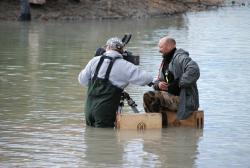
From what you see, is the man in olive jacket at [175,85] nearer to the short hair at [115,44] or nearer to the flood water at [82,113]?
the flood water at [82,113]

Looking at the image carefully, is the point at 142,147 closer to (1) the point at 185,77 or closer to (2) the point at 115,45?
(1) the point at 185,77

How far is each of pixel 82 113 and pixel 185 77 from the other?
7.63ft

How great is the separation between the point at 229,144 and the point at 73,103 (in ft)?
12.2

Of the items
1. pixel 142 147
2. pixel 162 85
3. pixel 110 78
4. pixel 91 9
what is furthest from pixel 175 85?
pixel 91 9

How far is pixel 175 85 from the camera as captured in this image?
33.9ft

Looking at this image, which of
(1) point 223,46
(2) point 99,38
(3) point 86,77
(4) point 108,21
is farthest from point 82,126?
(4) point 108,21

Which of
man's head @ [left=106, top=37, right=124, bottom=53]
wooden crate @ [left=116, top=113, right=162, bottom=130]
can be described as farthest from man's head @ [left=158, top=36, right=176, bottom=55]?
wooden crate @ [left=116, top=113, right=162, bottom=130]

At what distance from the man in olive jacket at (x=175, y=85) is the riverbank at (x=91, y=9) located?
1033 inches

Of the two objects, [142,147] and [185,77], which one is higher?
[185,77]

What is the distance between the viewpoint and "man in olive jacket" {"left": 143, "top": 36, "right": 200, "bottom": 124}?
1012 centimetres

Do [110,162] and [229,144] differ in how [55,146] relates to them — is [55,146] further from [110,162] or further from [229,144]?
[229,144]

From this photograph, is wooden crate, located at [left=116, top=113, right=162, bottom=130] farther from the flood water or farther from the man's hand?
the man's hand

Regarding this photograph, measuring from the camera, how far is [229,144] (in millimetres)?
9742

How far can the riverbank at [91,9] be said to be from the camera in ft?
123
